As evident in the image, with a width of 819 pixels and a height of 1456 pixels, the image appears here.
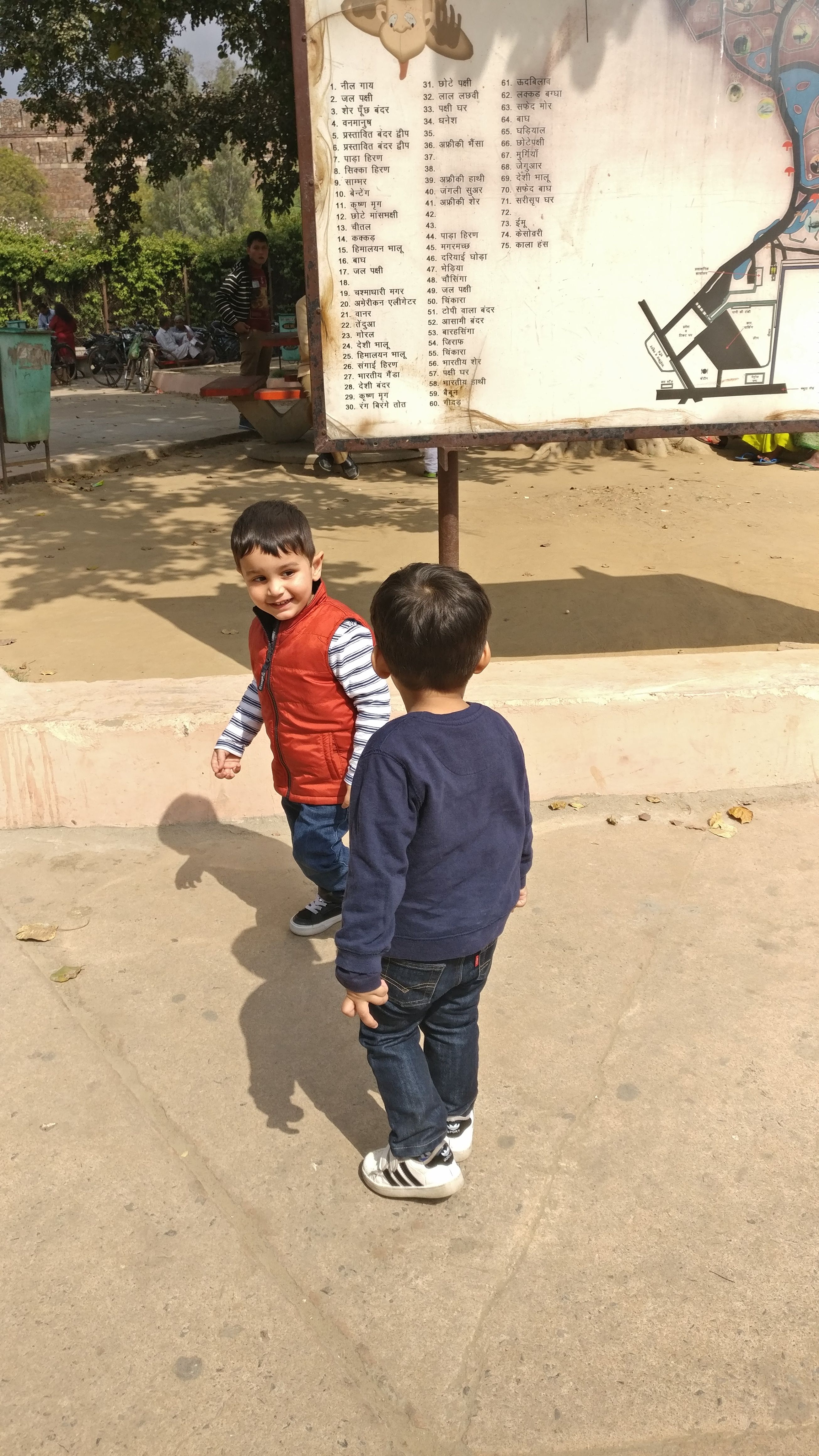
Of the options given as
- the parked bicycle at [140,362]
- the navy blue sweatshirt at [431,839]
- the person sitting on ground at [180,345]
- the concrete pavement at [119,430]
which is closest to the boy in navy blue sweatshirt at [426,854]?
the navy blue sweatshirt at [431,839]

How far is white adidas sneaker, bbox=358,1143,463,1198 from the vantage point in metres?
2.21

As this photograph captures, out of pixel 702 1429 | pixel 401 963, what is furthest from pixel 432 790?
pixel 702 1429

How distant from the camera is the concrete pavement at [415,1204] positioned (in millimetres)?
1806

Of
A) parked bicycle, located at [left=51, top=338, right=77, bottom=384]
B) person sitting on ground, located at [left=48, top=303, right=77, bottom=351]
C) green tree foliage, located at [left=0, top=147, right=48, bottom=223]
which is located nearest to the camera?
parked bicycle, located at [left=51, top=338, right=77, bottom=384]

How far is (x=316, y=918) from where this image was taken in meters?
3.19

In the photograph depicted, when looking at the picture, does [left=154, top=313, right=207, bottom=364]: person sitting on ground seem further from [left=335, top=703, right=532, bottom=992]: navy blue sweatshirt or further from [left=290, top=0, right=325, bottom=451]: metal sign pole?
[left=335, top=703, right=532, bottom=992]: navy blue sweatshirt

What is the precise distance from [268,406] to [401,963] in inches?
396

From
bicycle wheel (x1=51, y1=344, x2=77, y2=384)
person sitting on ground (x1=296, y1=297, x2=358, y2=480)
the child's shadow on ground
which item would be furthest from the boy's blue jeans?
bicycle wheel (x1=51, y1=344, x2=77, y2=384)

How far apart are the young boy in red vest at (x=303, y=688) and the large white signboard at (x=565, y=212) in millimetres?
1485

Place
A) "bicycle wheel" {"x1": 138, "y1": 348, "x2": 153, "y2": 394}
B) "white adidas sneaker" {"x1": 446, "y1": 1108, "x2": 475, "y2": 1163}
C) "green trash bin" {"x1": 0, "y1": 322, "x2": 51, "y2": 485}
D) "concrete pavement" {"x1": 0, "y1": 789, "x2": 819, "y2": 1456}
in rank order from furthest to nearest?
"bicycle wheel" {"x1": 138, "y1": 348, "x2": 153, "y2": 394} → "green trash bin" {"x1": 0, "y1": 322, "x2": 51, "y2": 485} → "white adidas sneaker" {"x1": 446, "y1": 1108, "x2": 475, "y2": 1163} → "concrete pavement" {"x1": 0, "y1": 789, "x2": 819, "y2": 1456}

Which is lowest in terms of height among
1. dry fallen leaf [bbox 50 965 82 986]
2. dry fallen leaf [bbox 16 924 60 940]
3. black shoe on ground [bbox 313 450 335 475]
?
dry fallen leaf [bbox 50 965 82 986]

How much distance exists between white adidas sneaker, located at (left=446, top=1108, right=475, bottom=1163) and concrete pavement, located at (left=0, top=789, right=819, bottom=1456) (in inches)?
2.3

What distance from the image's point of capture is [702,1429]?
5.75 feet

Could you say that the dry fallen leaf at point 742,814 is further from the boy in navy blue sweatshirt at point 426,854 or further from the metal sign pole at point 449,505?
the boy in navy blue sweatshirt at point 426,854
